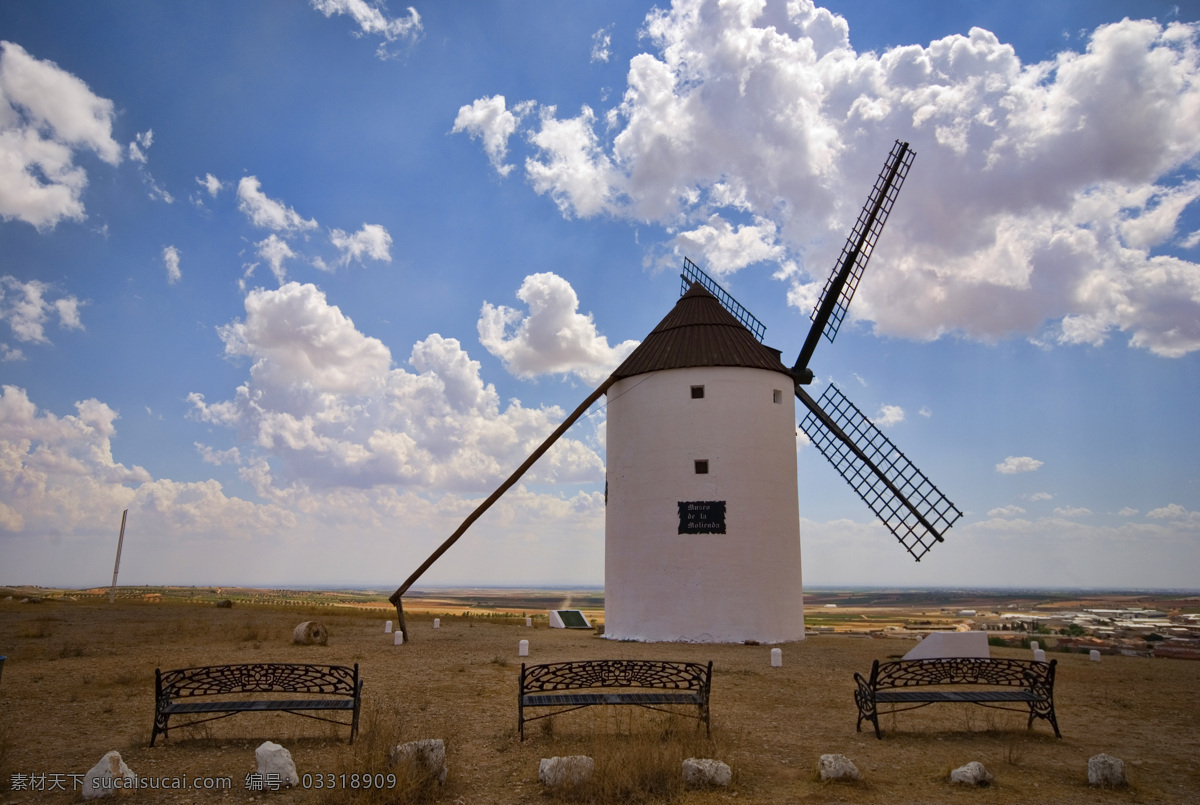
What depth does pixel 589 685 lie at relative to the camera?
8375 mm

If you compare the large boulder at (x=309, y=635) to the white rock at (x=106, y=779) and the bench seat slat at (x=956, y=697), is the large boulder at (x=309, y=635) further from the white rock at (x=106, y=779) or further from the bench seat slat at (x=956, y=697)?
the bench seat slat at (x=956, y=697)

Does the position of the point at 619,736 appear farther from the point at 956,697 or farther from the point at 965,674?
the point at 965,674

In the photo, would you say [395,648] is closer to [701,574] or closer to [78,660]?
[78,660]

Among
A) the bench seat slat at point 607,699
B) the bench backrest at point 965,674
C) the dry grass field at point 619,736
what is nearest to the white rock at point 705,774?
the dry grass field at point 619,736

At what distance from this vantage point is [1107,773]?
6363 mm

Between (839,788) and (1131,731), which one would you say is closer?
(839,788)

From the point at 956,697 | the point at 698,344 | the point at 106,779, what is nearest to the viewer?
the point at 106,779

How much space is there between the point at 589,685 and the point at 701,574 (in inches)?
424

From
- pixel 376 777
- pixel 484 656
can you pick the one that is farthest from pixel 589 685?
pixel 484 656

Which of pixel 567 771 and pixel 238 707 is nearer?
pixel 567 771

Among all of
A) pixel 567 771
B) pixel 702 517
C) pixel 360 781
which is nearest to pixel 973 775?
pixel 567 771

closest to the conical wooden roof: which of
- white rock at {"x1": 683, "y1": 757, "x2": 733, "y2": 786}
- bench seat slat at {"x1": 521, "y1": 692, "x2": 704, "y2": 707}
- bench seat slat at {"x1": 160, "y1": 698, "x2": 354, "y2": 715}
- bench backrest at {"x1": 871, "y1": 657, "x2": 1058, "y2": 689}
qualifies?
bench backrest at {"x1": 871, "y1": 657, "x2": 1058, "y2": 689}

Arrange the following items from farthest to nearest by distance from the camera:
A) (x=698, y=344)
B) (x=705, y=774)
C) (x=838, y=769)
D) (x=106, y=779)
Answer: (x=698, y=344) → (x=838, y=769) → (x=705, y=774) → (x=106, y=779)

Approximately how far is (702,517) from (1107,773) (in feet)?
41.5
